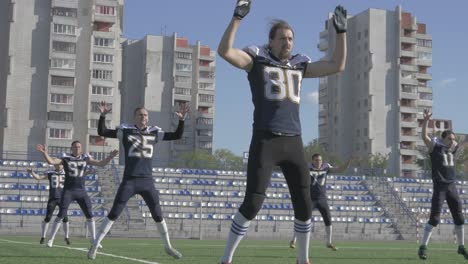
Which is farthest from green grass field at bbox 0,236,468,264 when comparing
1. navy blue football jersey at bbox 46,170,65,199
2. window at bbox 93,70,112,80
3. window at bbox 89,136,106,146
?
window at bbox 93,70,112,80

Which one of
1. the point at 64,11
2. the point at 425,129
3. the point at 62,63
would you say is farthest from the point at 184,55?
the point at 425,129

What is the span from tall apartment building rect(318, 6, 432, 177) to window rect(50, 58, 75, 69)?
40.6 m

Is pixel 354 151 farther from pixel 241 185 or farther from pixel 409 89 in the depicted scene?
pixel 241 185

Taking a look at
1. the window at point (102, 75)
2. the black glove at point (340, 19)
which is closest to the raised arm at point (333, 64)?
the black glove at point (340, 19)

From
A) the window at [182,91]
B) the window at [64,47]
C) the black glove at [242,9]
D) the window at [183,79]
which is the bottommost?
the black glove at [242,9]

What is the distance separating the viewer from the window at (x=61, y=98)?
78.1 metres

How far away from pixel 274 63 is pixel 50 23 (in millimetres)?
72858

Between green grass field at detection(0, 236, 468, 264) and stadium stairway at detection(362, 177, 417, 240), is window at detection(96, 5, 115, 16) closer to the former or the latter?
stadium stairway at detection(362, 177, 417, 240)

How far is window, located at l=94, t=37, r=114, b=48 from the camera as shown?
288ft

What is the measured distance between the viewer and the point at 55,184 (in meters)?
18.9

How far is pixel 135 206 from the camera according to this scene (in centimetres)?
3416

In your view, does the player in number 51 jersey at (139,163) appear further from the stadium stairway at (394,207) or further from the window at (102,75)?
the window at (102,75)

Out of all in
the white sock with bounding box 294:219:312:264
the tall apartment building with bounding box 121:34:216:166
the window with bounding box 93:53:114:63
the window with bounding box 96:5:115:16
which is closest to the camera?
the white sock with bounding box 294:219:312:264

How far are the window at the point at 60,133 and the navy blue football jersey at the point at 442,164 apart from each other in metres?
68.2
